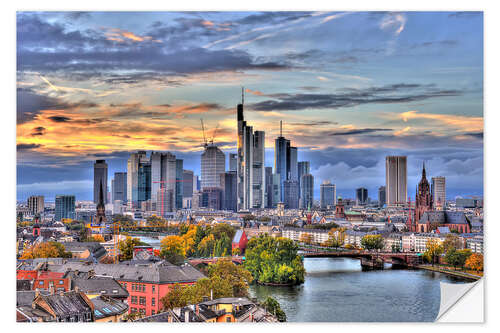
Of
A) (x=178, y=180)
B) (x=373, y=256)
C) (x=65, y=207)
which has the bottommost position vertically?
(x=373, y=256)

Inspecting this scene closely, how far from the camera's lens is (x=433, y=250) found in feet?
39.2

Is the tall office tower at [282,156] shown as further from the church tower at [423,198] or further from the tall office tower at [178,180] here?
the church tower at [423,198]

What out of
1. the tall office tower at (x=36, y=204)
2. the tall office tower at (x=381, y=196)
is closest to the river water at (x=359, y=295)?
the tall office tower at (x=381, y=196)

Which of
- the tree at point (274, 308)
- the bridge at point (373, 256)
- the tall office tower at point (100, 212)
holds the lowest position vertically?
the tree at point (274, 308)

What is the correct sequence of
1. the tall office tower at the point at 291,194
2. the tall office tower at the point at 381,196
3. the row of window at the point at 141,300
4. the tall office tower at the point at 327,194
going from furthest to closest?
1. the tall office tower at the point at 291,194
2. the tall office tower at the point at 327,194
3. the tall office tower at the point at 381,196
4. the row of window at the point at 141,300

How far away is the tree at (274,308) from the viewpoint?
8516mm

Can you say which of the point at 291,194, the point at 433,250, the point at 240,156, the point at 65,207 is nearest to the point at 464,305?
the point at 433,250

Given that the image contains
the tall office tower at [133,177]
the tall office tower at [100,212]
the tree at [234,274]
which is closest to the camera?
the tree at [234,274]

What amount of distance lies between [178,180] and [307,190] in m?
2.66

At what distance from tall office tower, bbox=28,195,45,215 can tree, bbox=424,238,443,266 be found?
7261 mm

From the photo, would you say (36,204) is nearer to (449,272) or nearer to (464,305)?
(464,305)

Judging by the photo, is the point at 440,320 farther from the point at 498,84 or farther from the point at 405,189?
the point at 405,189

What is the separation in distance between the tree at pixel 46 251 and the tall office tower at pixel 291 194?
15.9 ft

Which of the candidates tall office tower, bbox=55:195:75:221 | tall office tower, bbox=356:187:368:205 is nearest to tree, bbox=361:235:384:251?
tall office tower, bbox=356:187:368:205
